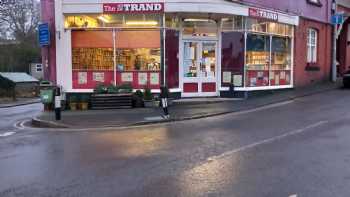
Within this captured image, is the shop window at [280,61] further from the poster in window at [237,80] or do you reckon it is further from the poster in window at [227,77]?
the poster in window at [227,77]

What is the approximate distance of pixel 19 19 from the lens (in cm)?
5172

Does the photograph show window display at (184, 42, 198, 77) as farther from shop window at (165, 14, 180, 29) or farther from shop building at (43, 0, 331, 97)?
shop window at (165, 14, 180, 29)

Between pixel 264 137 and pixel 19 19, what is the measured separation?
47002 mm

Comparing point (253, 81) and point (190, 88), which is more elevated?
point (253, 81)

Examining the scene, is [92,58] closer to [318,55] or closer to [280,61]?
[280,61]

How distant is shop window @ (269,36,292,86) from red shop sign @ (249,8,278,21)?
1097 millimetres

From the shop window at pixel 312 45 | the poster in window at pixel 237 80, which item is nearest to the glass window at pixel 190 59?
the poster in window at pixel 237 80

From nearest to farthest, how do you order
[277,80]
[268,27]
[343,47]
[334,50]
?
1. [268,27]
2. [277,80]
3. [334,50]
4. [343,47]

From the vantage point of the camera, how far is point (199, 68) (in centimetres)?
1941

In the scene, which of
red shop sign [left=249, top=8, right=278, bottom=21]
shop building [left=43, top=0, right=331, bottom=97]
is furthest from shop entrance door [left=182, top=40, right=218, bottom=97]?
red shop sign [left=249, top=8, right=278, bottom=21]

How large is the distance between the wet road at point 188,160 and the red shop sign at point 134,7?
6160mm

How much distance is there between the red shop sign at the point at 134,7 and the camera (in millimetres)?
17672

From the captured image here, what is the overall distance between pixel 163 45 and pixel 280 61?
23.0 feet

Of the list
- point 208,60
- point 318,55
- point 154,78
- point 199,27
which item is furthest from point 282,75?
point 154,78
